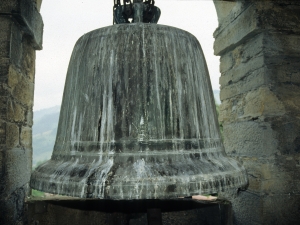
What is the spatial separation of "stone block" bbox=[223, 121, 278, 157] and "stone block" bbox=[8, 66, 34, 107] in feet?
4.52

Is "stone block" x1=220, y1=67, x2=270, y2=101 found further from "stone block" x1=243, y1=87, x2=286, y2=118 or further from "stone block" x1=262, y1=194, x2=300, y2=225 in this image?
"stone block" x1=262, y1=194, x2=300, y2=225

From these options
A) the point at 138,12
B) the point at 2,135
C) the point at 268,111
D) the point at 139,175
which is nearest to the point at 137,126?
the point at 139,175

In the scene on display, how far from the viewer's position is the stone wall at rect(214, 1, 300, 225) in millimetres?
1763

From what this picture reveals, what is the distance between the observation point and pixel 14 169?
5.30ft

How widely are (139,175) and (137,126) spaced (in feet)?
0.58

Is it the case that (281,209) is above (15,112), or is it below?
below

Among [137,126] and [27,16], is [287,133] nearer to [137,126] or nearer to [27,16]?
[137,126]

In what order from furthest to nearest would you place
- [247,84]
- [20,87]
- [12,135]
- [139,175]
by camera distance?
[247,84]
[20,87]
[12,135]
[139,175]

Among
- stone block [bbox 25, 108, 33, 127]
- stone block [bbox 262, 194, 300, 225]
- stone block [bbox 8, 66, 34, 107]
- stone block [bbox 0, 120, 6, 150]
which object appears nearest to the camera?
stone block [bbox 0, 120, 6, 150]

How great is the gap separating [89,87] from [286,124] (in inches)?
49.8

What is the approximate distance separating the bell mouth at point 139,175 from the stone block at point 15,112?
0.62 meters

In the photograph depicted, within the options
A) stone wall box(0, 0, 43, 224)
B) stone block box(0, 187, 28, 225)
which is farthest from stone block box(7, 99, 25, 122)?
stone block box(0, 187, 28, 225)

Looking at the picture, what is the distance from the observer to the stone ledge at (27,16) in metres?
1.56

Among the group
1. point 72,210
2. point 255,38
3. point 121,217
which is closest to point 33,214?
point 72,210
